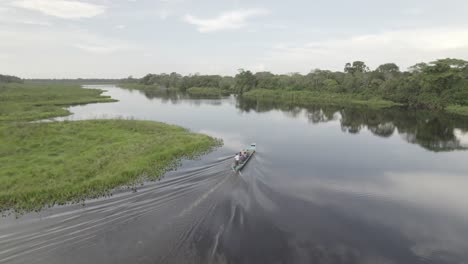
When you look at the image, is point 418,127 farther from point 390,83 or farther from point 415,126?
point 390,83

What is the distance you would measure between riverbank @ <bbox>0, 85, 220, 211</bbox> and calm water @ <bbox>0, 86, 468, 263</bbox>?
61.0 inches

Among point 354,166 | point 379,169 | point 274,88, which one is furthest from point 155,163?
point 274,88

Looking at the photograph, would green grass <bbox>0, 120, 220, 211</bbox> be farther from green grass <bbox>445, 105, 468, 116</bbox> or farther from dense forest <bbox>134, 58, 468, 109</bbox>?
dense forest <bbox>134, 58, 468, 109</bbox>

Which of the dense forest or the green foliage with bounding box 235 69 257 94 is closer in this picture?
the dense forest

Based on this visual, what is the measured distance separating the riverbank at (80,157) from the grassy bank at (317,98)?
5822cm

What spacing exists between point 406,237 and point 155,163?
55.4 ft

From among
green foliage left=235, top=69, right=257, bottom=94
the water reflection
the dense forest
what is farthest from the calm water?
green foliage left=235, top=69, right=257, bottom=94

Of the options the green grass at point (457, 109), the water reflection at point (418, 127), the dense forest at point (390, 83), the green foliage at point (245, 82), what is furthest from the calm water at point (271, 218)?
the green foliage at point (245, 82)

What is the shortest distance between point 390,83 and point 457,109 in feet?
63.3

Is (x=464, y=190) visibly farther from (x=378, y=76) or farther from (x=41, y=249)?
(x=378, y=76)

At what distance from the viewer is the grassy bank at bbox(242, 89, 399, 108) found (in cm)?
7794

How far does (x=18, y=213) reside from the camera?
45.7 ft

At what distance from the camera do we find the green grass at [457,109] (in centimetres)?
6034

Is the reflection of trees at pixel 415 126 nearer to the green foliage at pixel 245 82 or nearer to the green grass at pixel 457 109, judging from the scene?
the green grass at pixel 457 109
